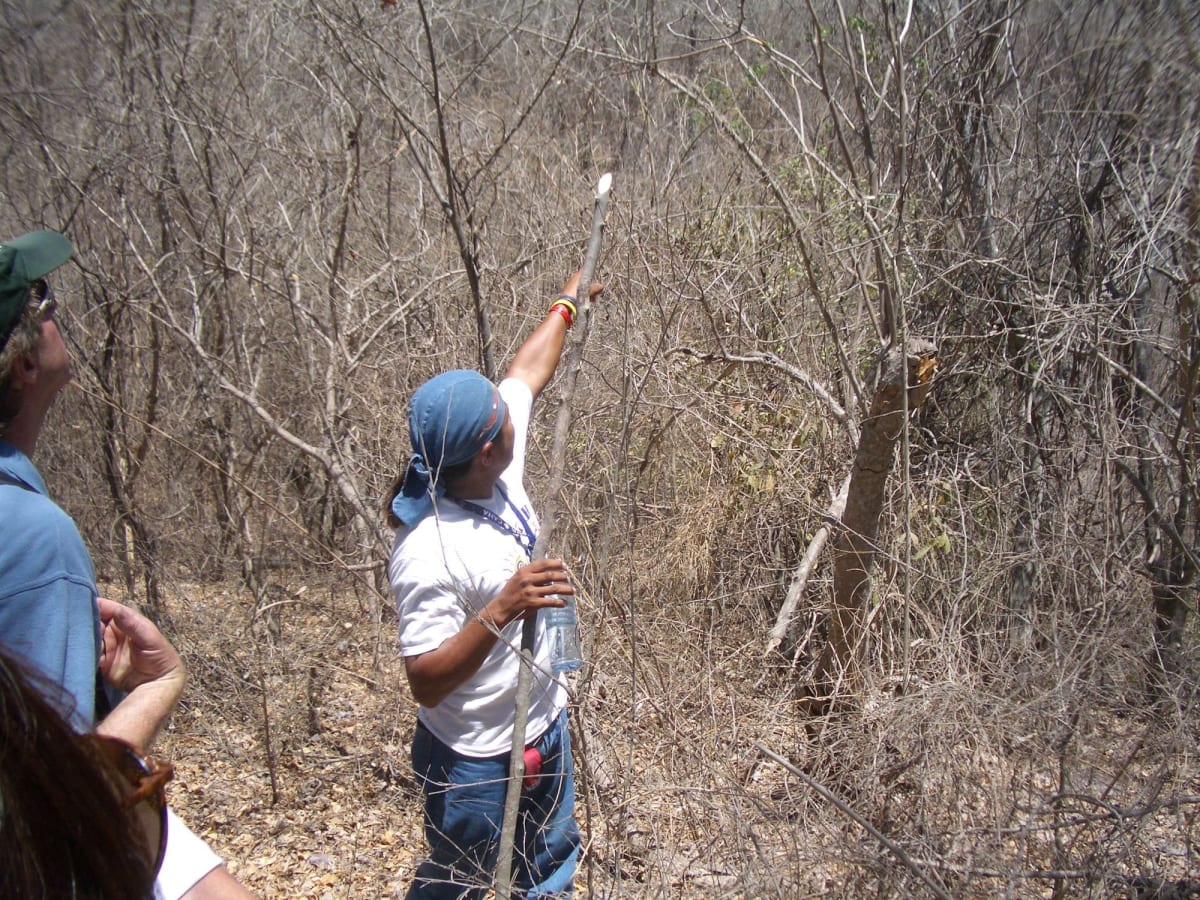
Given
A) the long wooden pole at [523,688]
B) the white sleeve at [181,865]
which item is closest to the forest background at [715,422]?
the long wooden pole at [523,688]

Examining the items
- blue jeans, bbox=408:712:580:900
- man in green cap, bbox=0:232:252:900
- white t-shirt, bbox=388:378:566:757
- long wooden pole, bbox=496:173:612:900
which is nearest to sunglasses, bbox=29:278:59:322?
man in green cap, bbox=0:232:252:900

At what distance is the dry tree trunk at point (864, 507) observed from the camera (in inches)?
99.3

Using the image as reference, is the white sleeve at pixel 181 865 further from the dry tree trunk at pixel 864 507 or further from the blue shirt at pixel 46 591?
the dry tree trunk at pixel 864 507

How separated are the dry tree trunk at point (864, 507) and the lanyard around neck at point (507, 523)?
0.98m

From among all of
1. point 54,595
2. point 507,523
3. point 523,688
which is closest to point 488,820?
point 523,688

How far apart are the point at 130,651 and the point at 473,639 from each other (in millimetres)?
599

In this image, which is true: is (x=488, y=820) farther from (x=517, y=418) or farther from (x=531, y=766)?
(x=517, y=418)

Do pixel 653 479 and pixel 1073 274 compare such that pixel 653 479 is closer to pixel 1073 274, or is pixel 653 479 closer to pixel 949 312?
pixel 949 312

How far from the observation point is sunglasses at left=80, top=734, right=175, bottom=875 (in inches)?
45.9

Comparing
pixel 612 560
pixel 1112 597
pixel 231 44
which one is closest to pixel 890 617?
pixel 1112 597

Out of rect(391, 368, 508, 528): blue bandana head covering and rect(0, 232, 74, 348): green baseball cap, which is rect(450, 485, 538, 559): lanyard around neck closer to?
rect(391, 368, 508, 528): blue bandana head covering

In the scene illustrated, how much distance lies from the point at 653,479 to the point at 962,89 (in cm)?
204

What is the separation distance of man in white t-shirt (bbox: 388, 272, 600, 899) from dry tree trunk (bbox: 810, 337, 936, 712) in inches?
34.5

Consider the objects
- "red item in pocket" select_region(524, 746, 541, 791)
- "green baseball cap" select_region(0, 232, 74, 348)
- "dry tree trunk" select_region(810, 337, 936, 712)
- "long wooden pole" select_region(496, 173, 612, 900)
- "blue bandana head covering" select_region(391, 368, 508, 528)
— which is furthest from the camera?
"dry tree trunk" select_region(810, 337, 936, 712)
